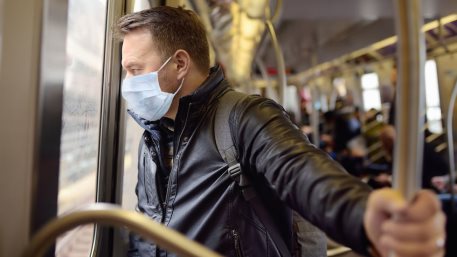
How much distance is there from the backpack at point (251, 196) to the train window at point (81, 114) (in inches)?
17.2

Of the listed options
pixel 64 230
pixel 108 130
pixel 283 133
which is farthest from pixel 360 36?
pixel 64 230

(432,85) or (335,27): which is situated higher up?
(335,27)

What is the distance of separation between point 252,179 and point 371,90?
6.19 m

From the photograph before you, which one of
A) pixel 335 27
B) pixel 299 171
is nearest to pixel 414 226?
pixel 299 171

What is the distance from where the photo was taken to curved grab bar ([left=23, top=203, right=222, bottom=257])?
1.72 ft

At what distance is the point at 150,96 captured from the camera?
106cm

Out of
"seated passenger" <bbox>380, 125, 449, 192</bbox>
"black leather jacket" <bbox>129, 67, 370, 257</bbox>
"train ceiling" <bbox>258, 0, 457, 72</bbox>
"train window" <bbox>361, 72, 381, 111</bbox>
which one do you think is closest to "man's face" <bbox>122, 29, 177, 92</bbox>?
A: "black leather jacket" <bbox>129, 67, 370, 257</bbox>

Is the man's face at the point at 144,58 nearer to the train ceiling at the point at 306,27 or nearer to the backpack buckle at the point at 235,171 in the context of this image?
the backpack buckle at the point at 235,171

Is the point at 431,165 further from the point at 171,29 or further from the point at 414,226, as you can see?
the point at 414,226

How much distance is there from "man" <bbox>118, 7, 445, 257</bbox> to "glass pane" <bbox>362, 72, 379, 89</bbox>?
19.2ft

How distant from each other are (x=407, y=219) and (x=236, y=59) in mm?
4656

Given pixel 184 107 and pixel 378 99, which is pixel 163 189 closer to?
pixel 184 107

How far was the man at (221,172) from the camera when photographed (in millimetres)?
521

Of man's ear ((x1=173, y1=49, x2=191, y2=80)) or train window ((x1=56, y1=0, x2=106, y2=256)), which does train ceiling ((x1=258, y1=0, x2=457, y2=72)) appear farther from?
train window ((x1=56, y1=0, x2=106, y2=256))
